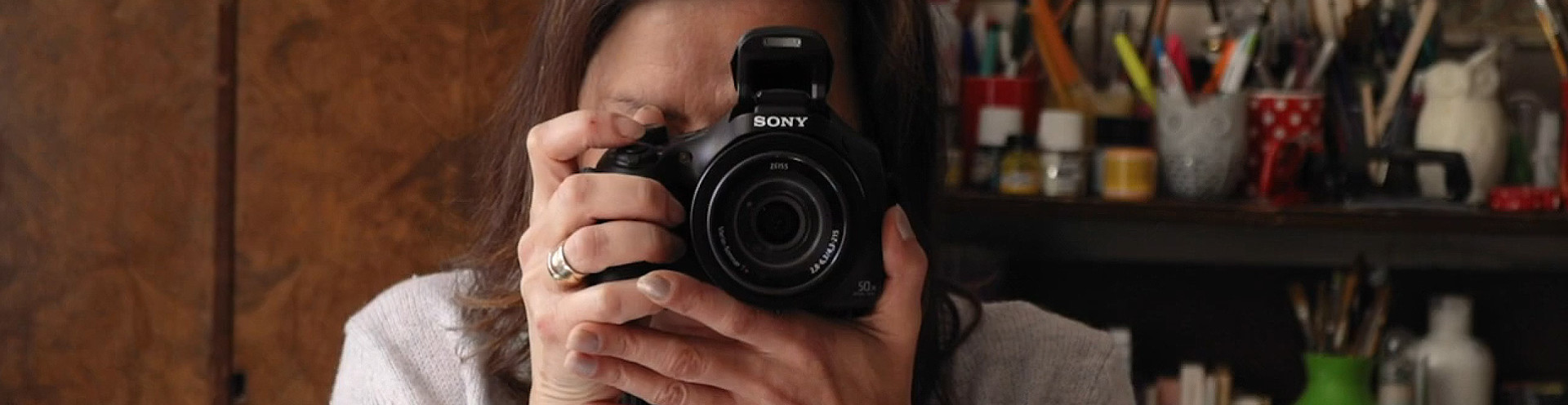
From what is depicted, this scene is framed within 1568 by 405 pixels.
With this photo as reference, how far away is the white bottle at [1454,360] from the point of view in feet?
4.69

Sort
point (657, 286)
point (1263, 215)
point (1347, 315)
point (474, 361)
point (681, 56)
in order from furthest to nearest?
point (1347, 315), point (1263, 215), point (474, 361), point (681, 56), point (657, 286)

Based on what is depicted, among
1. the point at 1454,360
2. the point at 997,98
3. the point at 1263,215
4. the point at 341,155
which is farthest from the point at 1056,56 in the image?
the point at 341,155

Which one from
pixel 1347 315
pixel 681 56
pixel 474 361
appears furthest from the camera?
pixel 1347 315

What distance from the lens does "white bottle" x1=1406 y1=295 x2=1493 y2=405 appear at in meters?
1.43

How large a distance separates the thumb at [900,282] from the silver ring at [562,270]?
14cm

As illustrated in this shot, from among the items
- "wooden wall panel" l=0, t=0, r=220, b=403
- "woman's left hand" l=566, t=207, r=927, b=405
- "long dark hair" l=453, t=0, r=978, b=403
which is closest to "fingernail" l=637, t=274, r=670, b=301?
"woman's left hand" l=566, t=207, r=927, b=405

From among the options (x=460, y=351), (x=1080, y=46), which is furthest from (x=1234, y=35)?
(x=460, y=351)

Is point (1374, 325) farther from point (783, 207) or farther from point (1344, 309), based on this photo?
point (783, 207)

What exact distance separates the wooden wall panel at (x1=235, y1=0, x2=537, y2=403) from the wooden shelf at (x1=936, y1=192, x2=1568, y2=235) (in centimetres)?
41

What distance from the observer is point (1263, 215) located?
134cm

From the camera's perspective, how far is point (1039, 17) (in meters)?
1.42

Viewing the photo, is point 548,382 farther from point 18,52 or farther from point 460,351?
point 18,52

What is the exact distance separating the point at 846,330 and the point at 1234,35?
2.73 ft

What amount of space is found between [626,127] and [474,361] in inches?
10.5
